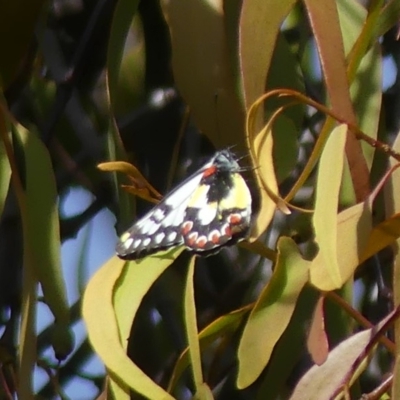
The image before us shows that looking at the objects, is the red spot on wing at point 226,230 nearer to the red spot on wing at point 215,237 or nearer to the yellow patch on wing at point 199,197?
the red spot on wing at point 215,237

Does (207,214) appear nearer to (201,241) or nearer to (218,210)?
(218,210)

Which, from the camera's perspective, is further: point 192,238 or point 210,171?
point 210,171

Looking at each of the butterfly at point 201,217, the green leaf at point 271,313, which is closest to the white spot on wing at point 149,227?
the butterfly at point 201,217

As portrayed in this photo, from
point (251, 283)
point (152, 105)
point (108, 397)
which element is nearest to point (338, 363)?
point (108, 397)

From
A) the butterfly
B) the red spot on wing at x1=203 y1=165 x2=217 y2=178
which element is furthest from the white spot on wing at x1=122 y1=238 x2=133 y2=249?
the red spot on wing at x1=203 y1=165 x2=217 y2=178

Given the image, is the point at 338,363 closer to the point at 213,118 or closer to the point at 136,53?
the point at 213,118

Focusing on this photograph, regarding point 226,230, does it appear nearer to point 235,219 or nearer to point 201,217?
point 235,219

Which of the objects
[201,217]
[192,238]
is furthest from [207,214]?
[192,238]
